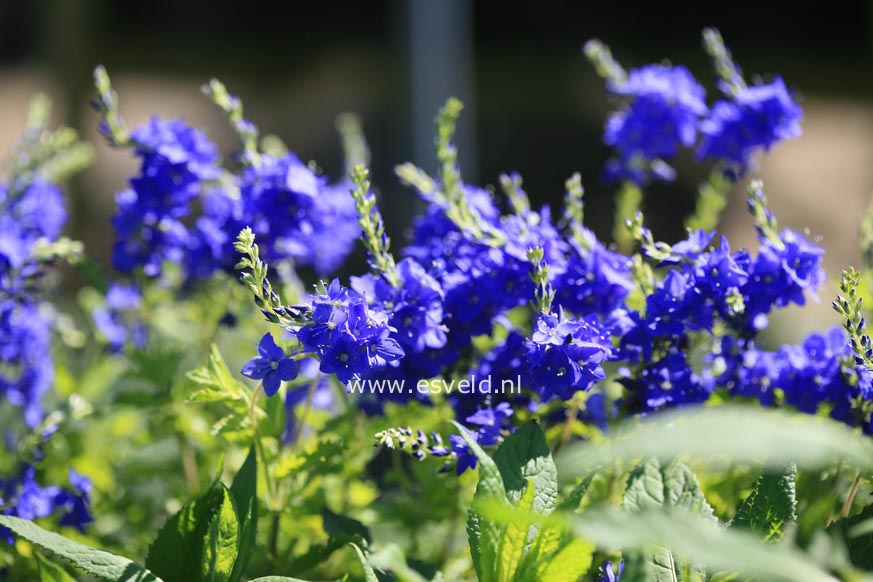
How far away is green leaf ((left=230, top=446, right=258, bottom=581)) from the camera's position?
1.31 m

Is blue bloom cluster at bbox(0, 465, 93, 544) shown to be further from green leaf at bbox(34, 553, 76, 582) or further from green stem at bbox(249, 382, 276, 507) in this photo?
green stem at bbox(249, 382, 276, 507)

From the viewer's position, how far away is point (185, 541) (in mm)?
1371

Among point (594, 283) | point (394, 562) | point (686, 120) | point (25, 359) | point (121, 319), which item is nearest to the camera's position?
point (394, 562)

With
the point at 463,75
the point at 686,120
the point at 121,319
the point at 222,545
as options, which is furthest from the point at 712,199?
the point at 463,75

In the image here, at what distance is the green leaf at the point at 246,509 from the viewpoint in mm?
1312

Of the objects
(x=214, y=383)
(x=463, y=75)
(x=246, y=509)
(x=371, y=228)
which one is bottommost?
(x=246, y=509)

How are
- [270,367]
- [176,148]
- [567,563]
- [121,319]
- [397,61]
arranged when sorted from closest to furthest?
[567,563]
[270,367]
[176,148]
[121,319]
[397,61]

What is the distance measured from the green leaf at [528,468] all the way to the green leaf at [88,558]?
0.48 meters

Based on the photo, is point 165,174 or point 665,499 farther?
point 165,174

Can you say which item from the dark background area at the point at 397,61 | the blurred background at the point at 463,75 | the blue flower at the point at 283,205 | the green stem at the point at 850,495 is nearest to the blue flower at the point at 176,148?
the blue flower at the point at 283,205

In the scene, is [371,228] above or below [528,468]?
above

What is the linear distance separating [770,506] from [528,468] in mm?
326

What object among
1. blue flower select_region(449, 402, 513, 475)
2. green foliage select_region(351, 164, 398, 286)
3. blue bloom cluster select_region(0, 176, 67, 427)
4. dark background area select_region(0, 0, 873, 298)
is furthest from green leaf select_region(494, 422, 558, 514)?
dark background area select_region(0, 0, 873, 298)

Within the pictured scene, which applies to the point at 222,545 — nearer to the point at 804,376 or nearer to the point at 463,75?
the point at 804,376
